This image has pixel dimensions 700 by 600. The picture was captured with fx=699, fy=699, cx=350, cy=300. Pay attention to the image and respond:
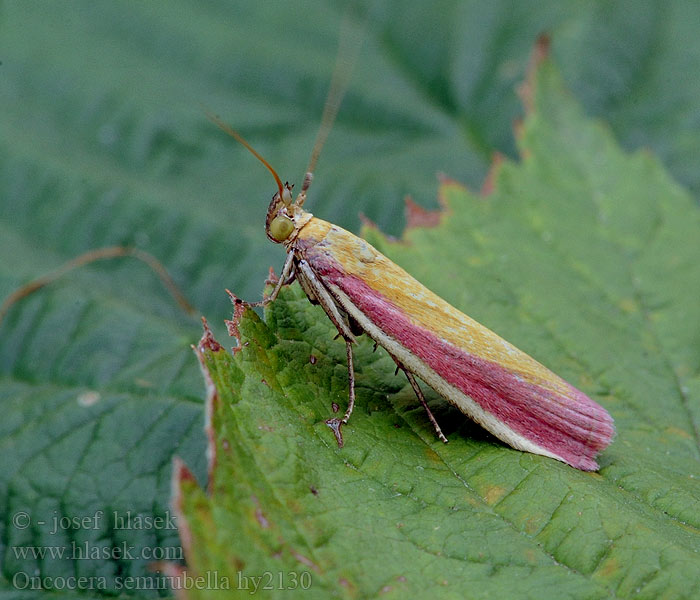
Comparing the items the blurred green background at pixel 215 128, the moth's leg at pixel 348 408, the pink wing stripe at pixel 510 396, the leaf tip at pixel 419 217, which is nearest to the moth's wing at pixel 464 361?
the pink wing stripe at pixel 510 396

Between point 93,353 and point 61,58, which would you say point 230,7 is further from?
point 93,353

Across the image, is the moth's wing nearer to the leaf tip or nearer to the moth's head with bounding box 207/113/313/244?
the moth's head with bounding box 207/113/313/244

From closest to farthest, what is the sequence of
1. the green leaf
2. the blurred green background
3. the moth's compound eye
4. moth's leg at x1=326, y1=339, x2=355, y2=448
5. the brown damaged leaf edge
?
the brown damaged leaf edge, the green leaf, moth's leg at x1=326, y1=339, x2=355, y2=448, the moth's compound eye, the blurred green background

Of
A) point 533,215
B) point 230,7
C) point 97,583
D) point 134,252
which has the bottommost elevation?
point 97,583

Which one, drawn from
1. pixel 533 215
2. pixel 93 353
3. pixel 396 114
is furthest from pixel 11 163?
pixel 533 215

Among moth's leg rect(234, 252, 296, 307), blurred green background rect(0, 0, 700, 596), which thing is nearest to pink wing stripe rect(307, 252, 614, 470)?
moth's leg rect(234, 252, 296, 307)

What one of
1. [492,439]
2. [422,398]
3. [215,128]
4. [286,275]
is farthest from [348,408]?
[215,128]
